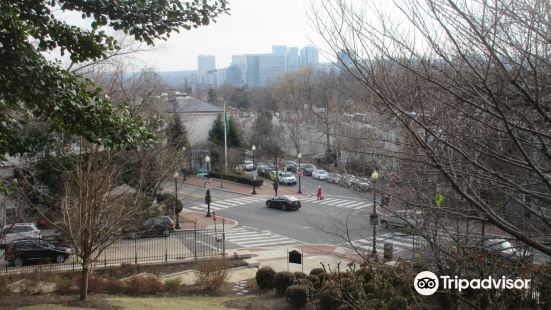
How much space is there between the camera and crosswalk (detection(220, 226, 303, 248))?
24.8 meters

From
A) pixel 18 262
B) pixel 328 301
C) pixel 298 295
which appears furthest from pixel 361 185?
Result: pixel 18 262

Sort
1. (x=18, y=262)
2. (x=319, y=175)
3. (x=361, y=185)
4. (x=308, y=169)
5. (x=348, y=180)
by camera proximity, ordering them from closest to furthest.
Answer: (x=361, y=185), (x=348, y=180), (x=18, y=262), (x=319, y=175), (x=308, y=169)

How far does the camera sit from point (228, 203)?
37406mm

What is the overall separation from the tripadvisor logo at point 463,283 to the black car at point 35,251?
54.1ft

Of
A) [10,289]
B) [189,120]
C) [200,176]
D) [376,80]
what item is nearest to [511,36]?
[376,80]

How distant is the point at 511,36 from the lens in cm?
466

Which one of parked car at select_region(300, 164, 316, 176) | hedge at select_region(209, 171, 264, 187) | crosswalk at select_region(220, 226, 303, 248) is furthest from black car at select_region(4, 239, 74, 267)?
parked car at select_region(300, 164, 316, 176)

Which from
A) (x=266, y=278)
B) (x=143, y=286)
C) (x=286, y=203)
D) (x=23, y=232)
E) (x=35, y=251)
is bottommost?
(x=286, y=203)

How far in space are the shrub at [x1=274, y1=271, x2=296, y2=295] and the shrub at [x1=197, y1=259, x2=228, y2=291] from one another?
2080 millimetres

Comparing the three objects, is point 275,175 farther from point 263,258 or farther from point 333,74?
point 333,74

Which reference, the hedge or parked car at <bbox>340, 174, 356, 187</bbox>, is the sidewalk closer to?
the hedge

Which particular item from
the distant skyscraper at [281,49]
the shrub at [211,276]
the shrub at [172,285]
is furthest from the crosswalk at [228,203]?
the shrub at [172,285]

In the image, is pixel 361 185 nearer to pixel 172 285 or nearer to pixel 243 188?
pixel 172 285

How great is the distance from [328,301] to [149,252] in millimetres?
11210
